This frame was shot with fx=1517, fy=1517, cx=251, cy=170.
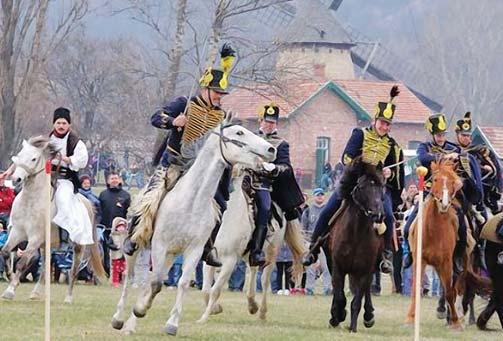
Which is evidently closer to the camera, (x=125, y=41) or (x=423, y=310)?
(x=423, y=310)

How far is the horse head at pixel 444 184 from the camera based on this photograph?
63.9 ft

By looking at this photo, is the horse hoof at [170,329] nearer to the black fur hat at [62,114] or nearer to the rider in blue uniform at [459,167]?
the black fur hat at [62,114]

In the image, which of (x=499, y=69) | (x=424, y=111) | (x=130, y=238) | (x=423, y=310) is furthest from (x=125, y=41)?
(x=130, y=238)

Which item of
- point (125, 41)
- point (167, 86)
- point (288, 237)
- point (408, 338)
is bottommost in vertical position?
point (408, 338)

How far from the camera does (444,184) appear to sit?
768 inches

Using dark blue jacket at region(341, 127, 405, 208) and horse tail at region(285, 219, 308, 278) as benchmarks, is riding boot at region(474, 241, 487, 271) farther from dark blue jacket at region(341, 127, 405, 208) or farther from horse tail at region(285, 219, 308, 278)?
horse tail at region(285, 219, 308, 278)

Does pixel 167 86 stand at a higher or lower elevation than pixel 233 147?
higher

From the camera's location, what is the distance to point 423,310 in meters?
23.6

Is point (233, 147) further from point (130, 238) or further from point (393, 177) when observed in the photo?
point (393, 177)

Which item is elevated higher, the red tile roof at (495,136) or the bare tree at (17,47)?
the red tile roof at (495,136)

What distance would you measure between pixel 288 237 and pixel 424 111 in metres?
68.3

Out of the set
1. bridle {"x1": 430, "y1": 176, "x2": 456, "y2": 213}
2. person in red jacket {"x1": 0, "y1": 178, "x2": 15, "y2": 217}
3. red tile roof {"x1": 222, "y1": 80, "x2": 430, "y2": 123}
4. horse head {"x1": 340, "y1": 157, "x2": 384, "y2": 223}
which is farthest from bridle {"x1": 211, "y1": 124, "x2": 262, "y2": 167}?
red tile roof {"x1": 222, "y1": 80, "x2": 430, "y2": 123}

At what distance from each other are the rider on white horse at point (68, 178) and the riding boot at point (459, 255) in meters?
5.02

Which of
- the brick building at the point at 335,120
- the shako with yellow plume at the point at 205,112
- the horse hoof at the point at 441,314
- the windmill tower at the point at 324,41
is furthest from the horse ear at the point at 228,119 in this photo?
the windmill tower at the point at 324,41
